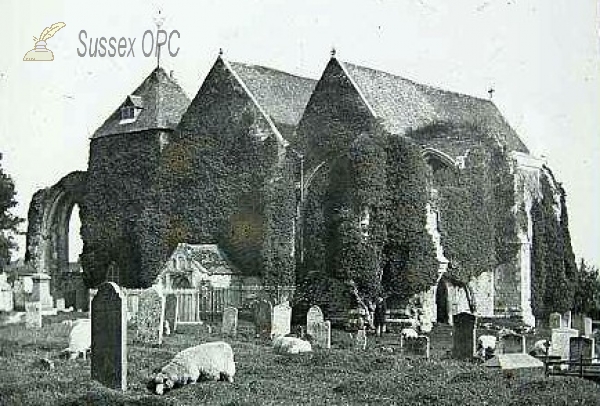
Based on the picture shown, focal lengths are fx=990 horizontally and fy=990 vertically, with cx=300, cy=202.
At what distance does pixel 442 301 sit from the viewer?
24.0m

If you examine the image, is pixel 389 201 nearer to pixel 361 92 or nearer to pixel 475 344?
pixel 361 92

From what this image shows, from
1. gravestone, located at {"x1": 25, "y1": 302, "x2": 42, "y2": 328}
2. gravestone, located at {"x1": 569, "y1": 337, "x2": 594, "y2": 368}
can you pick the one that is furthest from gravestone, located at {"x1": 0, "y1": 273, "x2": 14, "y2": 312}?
gravestone, located at {"x1": 569, "y1": 337, "x2": 594, "y2": 368}

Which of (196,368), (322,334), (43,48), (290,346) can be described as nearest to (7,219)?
(43,48)

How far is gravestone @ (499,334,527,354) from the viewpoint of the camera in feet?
56.5

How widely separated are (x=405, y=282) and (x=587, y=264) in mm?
4024

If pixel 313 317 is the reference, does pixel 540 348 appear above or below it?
below

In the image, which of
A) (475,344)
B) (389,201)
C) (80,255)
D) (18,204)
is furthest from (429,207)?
(18,204)

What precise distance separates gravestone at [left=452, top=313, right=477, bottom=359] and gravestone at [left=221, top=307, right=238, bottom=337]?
3823mm

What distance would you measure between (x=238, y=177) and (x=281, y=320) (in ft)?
9.70

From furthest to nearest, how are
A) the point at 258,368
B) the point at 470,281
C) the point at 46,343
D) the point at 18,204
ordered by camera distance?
the point at 470,281
the point at 18,204
the point at 46,343
the point at 258,368

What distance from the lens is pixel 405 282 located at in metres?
22.3

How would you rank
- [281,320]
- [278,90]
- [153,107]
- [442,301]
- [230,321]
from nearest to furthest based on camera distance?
[230,321] < [281,320] < [278,90] < [153,107] < [442,301]

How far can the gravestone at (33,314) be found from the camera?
17.1 m

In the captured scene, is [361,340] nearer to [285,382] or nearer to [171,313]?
[171,313]
